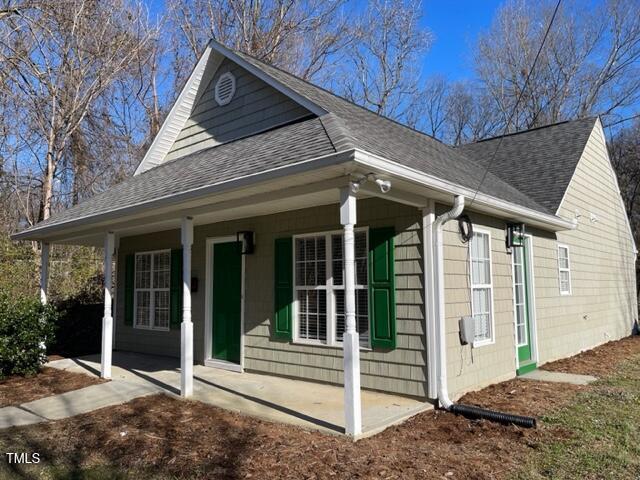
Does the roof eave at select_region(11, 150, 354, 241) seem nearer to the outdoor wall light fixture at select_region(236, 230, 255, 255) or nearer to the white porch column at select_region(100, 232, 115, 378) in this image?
the white porch column at select_region(100, 232, 115, 378)

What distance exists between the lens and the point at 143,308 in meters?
10.0

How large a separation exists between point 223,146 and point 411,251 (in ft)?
12.7

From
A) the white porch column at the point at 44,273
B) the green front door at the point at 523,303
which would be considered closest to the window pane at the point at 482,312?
the green front door at the point at 523,303

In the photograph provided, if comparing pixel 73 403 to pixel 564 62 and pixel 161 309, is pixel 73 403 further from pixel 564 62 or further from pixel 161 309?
pixel 564 62

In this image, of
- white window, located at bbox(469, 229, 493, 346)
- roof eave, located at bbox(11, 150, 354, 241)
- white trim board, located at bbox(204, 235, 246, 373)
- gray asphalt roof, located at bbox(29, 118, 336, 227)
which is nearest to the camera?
roof eave, located at bbox(11, 150, 354, 241)

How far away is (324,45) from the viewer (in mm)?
19453

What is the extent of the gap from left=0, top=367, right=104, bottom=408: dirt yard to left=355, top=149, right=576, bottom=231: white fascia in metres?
5.31

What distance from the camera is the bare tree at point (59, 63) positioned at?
A: 43.3 feet

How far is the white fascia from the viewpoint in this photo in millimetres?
4422

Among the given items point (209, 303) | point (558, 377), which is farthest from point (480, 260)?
point (209, 303)

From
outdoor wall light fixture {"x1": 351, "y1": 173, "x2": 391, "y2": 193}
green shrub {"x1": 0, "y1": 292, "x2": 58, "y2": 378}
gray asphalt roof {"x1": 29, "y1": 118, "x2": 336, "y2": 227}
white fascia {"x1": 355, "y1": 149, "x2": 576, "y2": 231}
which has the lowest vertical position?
green shrub {"x1": 0, "y1": 292, "x2": 58, "y2": 378}

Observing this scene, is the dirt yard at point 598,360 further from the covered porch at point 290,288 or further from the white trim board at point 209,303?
the white trim board at point 209,303

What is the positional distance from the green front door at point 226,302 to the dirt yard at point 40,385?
6.29 ft

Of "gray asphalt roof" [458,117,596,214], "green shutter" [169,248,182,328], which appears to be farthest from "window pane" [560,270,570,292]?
"green shutter" [169,248,182,328]
